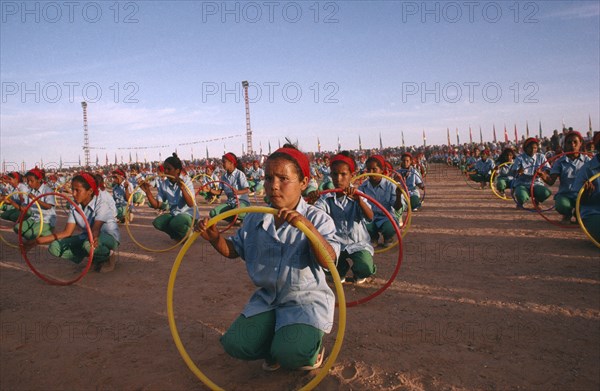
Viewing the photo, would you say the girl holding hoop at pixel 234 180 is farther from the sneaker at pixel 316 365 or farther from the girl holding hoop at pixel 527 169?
the girl holding hoop at pixel 527 169

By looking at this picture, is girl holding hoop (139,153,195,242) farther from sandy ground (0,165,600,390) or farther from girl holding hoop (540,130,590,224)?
girl holding hoop (540,130,590,224)

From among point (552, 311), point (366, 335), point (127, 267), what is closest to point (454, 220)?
point (552, 311)

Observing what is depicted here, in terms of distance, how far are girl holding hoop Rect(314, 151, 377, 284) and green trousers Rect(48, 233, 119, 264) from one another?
401 centimetres

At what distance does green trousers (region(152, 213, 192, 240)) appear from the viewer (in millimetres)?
8562

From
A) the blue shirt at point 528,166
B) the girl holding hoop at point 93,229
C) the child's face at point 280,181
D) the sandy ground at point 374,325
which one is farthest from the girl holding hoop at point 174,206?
the blue shirt at point 528,166

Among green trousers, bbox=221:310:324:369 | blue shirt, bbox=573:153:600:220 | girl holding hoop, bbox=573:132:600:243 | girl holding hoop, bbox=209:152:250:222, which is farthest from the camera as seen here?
girl holding hoop, bbox=209:152:250:222

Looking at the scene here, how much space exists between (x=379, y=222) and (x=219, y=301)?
152 inches

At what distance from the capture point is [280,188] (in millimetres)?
2982

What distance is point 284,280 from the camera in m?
3.09

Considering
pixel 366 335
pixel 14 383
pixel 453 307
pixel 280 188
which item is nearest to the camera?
pixel 280 188

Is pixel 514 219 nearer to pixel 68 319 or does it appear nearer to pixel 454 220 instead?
pixel 454 220

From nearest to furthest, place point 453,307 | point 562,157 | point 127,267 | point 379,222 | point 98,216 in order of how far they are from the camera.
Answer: point 453,307 < point 98,216 < point 127,267 < point 379,222 < point 562,157

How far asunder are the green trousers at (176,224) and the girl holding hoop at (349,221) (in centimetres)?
417

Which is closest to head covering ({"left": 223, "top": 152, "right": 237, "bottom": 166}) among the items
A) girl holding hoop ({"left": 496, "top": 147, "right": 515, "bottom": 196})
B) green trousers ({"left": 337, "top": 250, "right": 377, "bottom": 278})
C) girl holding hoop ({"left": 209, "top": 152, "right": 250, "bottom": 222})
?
girl holding hoop ({"left": 209, "top": 152, "right": 250, "bottom": 222})
